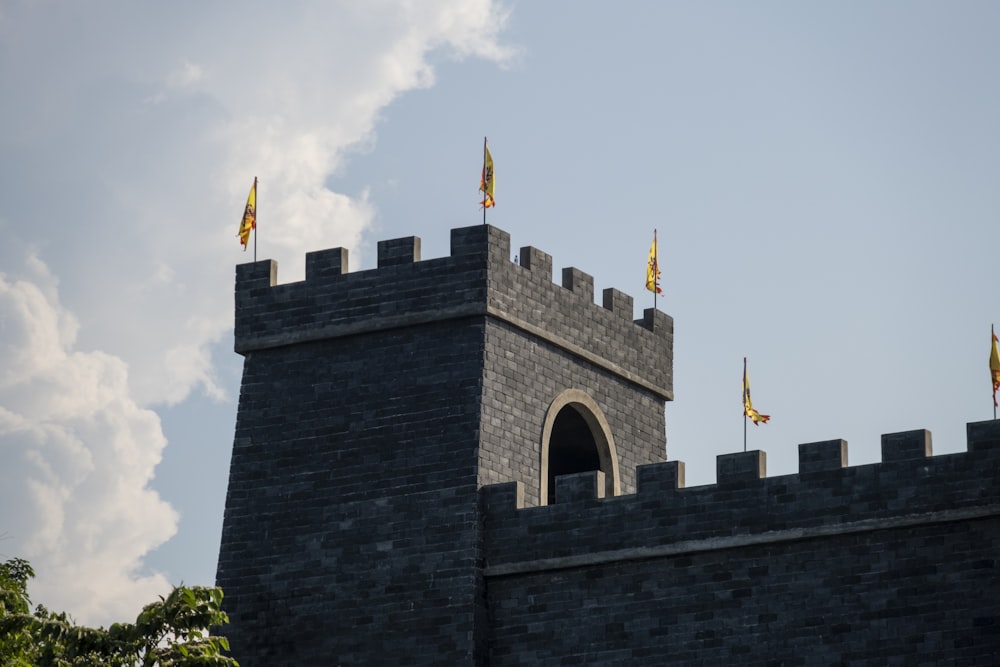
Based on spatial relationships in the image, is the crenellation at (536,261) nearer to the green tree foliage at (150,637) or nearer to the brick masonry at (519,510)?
the brick masonry at (519,510)

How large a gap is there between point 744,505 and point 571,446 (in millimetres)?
6215

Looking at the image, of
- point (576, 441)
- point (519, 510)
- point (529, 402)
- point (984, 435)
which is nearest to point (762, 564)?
point (984, 435)

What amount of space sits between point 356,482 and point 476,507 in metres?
2.11

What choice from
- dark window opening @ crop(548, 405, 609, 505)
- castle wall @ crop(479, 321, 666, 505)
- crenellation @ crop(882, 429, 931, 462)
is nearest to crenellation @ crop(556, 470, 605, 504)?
castle wall @ crop(479, 321, 666, 505)

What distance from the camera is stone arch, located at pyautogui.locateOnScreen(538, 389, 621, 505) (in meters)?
35.6

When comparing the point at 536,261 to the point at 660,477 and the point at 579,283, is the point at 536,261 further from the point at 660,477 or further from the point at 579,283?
the point at 660,477

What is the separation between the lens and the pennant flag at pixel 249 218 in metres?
37.6

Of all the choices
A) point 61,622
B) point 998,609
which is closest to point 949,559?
point 998,609

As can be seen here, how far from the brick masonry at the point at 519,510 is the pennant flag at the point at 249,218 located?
38.9 inches

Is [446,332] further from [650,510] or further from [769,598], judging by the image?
[769,598]

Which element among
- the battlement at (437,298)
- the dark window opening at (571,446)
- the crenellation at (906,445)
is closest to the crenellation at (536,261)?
the battlement at (437,298)

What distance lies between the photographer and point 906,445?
30750mm

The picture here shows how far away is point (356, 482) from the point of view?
34.4 metres

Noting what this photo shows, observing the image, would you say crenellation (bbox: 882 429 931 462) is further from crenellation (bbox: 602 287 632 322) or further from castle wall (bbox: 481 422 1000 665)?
crenellation (bbox: 602 287 632 322)
